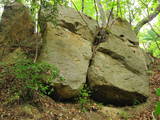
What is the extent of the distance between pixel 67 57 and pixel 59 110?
6.15 feet

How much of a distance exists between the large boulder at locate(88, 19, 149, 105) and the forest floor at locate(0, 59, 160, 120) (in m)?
0.39

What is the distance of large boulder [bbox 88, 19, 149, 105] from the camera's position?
20.0 ft

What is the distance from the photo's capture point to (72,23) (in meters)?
7.07

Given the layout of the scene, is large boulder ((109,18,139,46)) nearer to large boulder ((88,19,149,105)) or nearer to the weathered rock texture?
the weathered rock texture

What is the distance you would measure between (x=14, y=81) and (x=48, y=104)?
119cm

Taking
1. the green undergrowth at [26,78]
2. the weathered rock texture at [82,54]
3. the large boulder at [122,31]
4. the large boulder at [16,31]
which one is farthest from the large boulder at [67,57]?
the large boulder at [122,31]

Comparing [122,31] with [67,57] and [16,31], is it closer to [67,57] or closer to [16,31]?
[67,57]

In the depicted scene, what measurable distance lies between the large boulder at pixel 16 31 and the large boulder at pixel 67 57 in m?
0.99

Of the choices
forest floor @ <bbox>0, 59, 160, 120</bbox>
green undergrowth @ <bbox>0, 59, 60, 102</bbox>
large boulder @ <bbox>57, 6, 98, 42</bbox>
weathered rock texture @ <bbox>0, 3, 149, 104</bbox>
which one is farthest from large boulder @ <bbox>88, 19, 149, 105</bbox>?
green undergrowth @ <bbox>0, 59, 60, 102</bbox>

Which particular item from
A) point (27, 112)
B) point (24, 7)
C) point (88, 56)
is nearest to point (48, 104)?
point (27, 112)

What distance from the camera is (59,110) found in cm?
492

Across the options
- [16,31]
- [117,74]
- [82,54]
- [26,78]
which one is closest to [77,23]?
[82,54]

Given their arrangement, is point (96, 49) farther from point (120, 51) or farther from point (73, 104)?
point (73, 104)

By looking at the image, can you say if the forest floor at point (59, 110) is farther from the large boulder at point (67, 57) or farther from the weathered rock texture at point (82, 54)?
the large boulder at point (67, 57)
